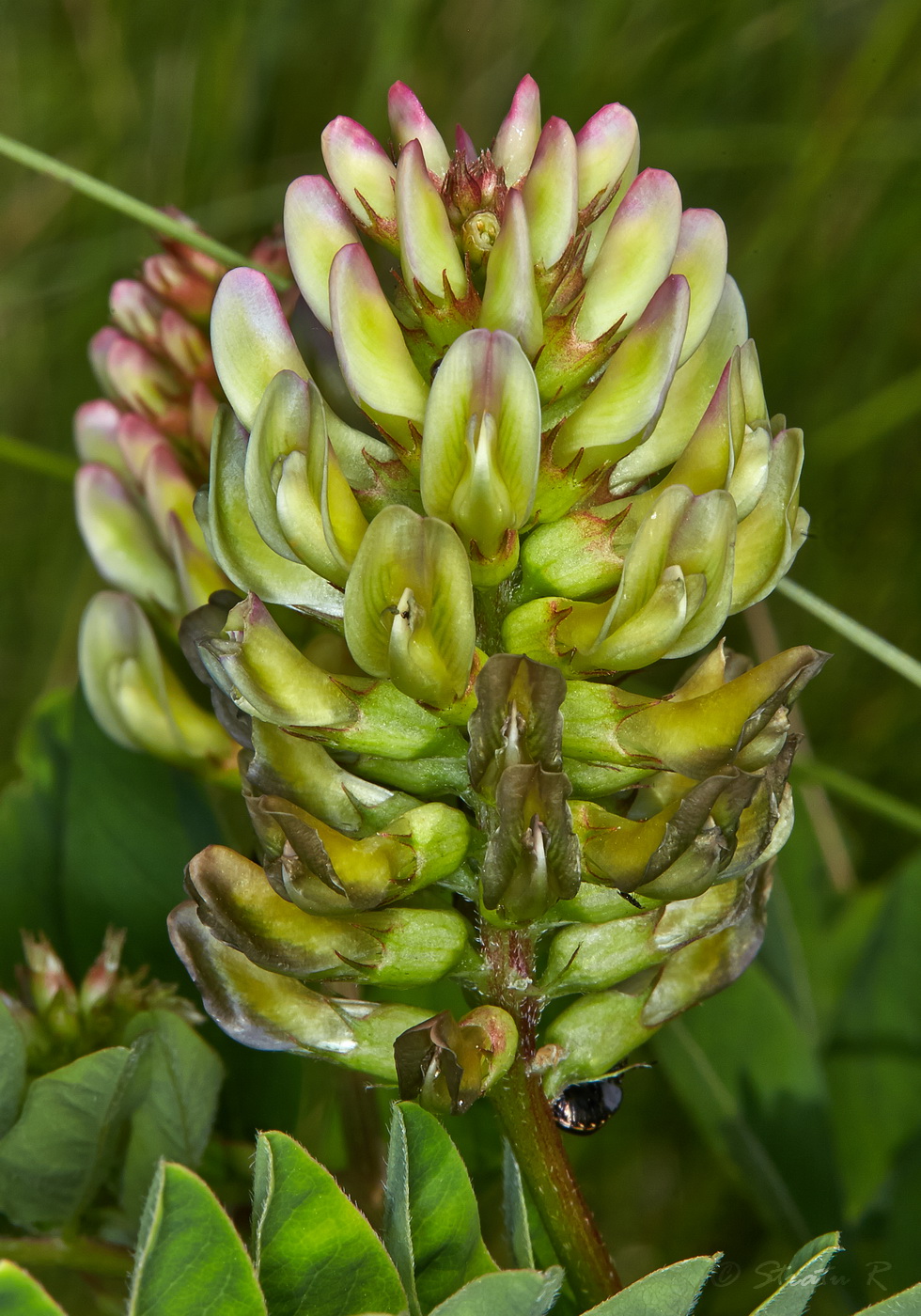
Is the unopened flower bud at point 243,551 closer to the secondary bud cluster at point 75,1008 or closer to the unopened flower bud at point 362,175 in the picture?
the unopened flower bud at point 362,175

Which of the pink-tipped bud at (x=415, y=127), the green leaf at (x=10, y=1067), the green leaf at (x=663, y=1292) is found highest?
the pink-tipped bud at (x=415, y=127)

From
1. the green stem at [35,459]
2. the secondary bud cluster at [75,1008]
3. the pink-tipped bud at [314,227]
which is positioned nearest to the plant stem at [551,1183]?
the secondary bud cluster at [75,1008]

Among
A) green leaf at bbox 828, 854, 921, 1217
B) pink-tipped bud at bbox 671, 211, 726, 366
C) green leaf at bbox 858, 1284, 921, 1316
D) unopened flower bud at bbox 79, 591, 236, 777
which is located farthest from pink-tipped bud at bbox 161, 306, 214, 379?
green leaf at bbox 858, 1284, 921, 1316

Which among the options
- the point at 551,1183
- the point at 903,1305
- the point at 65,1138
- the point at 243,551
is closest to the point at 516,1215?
the point at 551,1183

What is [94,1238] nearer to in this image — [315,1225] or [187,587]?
[315,1225]

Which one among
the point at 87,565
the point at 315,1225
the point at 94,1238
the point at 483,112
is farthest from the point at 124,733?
the point at 483,112

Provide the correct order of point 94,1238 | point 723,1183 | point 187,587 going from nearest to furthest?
point 94,1238 < point 187,587 < point 723,1183

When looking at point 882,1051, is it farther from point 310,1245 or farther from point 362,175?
point 362,175
